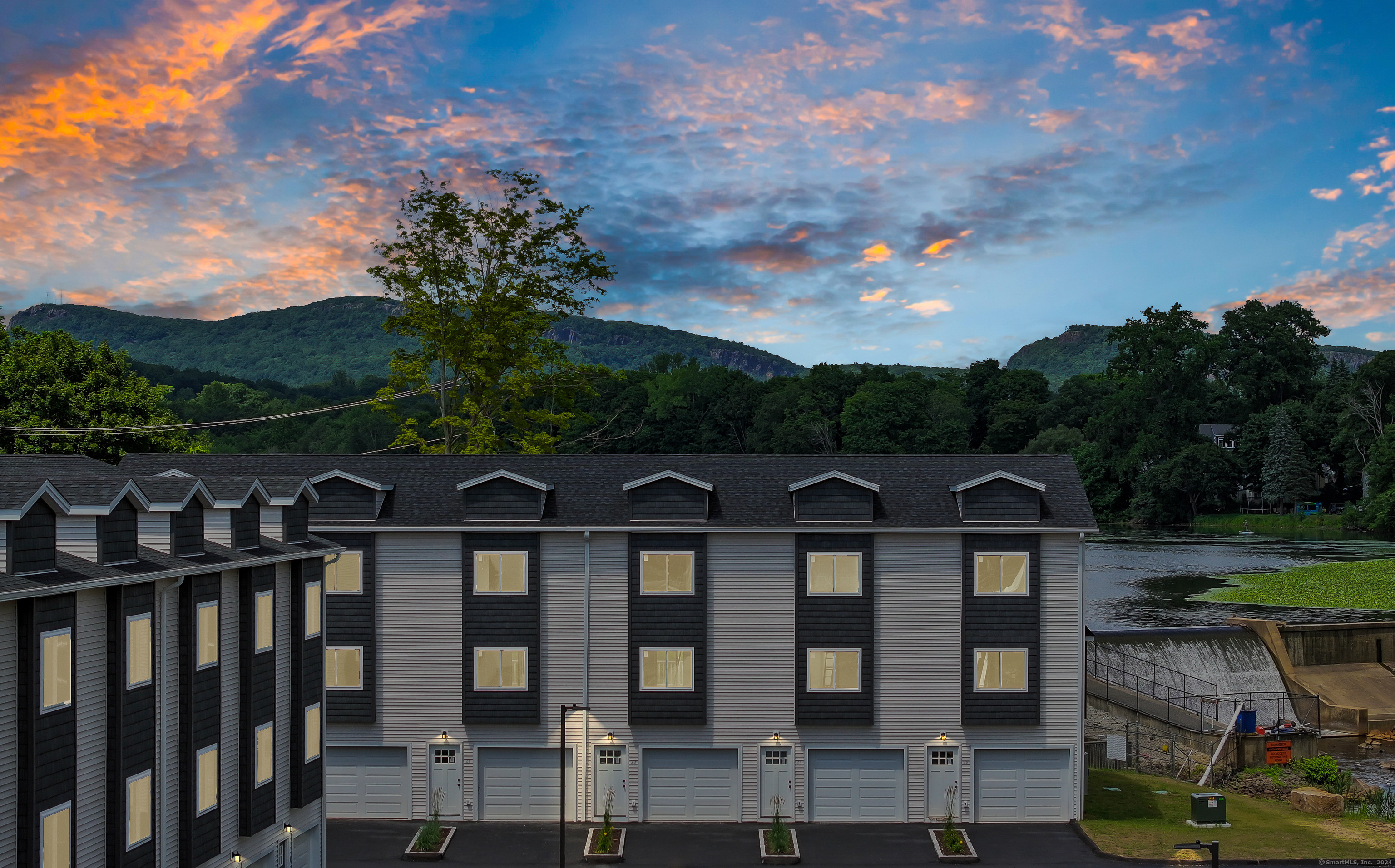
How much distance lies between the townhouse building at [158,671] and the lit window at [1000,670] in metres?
19.3

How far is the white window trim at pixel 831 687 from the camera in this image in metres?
33.9

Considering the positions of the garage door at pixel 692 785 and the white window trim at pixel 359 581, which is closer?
the garage door at pixel 692 785

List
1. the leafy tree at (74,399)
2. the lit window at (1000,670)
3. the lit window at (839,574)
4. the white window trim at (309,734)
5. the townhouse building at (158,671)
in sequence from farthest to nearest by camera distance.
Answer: the leafy tree at (74,399) → the lit window at (839,574) → the lit window at (1000,670) → the white window trim at (309,734) → the townhouse building at (158,671)

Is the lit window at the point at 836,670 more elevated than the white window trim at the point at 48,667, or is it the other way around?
the white window trim at the point at 48,667

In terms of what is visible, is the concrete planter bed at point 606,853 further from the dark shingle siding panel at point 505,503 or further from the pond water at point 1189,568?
the pond water at point 1189,568

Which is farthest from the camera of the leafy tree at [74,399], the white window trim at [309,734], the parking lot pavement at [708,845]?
the leafy tree at [74,399]

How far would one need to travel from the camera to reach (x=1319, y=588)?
7788 cm

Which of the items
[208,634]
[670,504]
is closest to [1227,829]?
[670,504]

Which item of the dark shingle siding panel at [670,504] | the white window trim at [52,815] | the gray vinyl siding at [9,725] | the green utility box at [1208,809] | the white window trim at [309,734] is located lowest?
the green utility box at [1208,809]

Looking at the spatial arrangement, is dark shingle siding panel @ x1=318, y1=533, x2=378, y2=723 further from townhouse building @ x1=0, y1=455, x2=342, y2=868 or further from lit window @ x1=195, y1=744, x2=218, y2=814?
lit window @ x1=195, y1=744, x2=218, y2=814

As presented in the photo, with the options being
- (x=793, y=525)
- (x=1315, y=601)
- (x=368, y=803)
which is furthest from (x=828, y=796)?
(x=1315, y=601)

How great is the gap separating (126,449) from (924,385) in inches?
5445

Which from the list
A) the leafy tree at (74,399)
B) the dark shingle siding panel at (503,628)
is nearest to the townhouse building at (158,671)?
the dark shingle siding panel at (503,628)

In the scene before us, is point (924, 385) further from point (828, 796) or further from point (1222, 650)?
point (828, 796)
